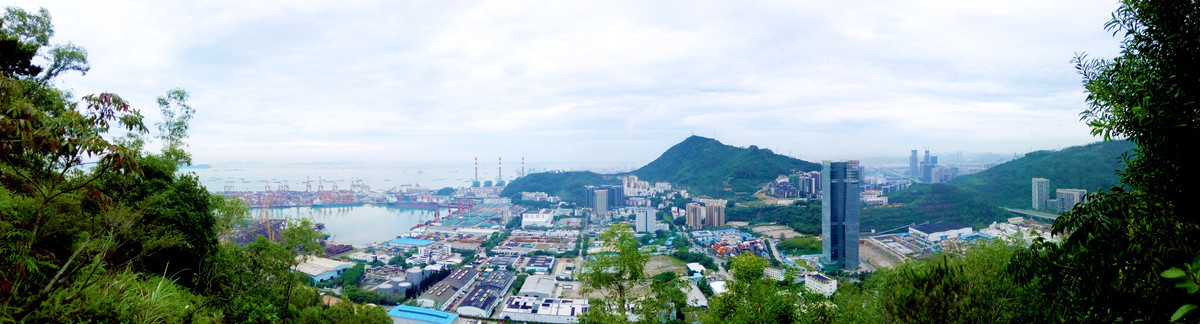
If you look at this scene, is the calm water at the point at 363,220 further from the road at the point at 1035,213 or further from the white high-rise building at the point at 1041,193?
the white high-rise building at the point at 1041,193

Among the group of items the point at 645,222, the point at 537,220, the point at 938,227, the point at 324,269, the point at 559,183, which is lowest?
the point at 324,269

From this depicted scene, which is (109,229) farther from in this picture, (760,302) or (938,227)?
(938,227)

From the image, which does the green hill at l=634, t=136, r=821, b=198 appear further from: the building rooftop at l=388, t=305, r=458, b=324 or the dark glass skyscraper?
the building rooftop at l=388, t=305, r=458, b=324

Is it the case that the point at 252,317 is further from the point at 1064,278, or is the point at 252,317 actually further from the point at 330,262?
the point at 330,262

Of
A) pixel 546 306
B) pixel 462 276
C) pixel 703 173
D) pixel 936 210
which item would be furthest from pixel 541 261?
pixel 703 173

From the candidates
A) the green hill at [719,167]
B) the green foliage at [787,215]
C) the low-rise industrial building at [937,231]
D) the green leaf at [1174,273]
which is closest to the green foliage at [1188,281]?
the green leaf at [1174,273]
